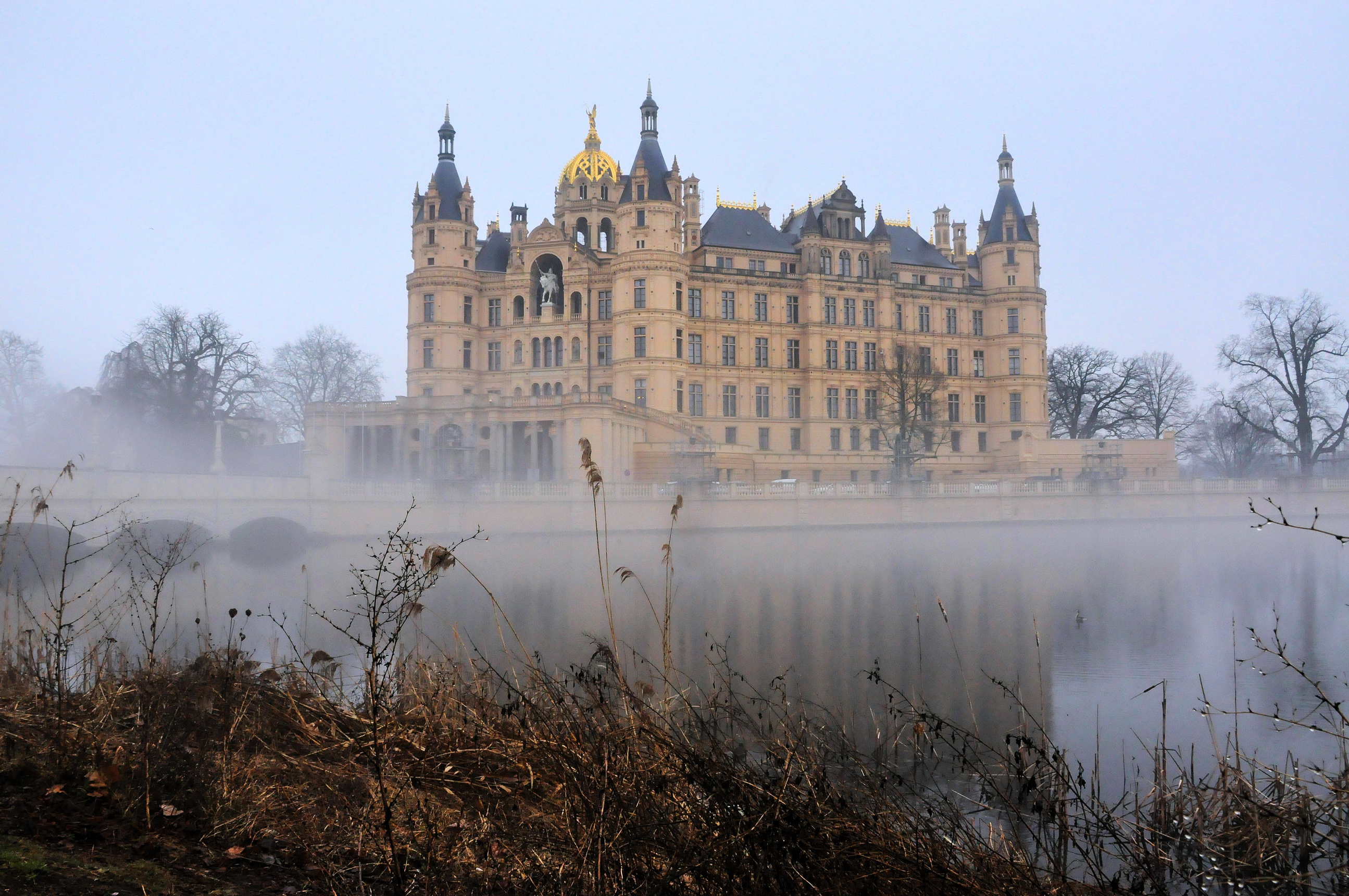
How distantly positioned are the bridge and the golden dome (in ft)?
86.6

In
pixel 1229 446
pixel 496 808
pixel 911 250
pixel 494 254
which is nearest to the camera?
pixel 496 808

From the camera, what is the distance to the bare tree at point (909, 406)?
5116cm

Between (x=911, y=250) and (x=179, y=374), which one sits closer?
(x=179, y=374)

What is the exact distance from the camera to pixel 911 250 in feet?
205

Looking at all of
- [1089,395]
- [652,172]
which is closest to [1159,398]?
[1089,395]

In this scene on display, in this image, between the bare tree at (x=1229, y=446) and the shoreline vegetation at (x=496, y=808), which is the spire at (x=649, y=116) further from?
the shoreline vegetation at (x=496, y=808)

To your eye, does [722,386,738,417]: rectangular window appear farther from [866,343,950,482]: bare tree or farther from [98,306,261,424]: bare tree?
[98,306,261,424]: bare tree

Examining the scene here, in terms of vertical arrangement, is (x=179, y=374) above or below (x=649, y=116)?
below

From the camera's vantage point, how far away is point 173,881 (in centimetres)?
367

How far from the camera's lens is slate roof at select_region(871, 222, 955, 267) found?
202 ft

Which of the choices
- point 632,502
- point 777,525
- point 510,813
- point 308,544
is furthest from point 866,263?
point 510,813

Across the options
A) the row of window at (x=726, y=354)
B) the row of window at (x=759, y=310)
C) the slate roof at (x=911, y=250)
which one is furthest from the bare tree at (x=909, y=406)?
the slate roof at (x=911, y=250)

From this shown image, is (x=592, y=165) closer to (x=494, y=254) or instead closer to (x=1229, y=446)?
(x=494, y=254)

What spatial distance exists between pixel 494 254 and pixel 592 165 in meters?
8.52
